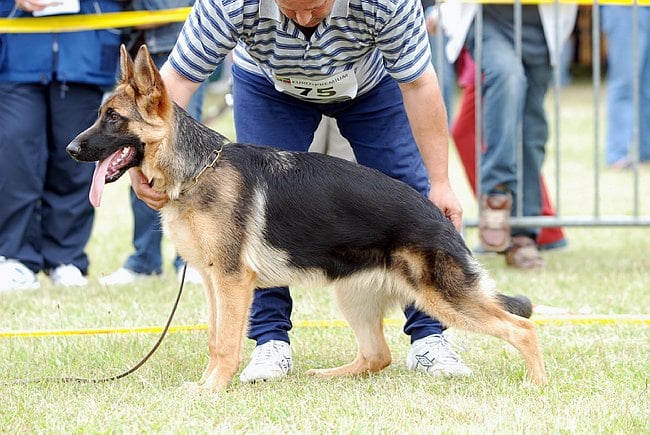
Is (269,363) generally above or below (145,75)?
below

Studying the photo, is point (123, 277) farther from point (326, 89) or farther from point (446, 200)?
point (446, 200)

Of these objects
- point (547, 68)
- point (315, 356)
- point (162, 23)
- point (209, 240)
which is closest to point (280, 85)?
point (209, 240)

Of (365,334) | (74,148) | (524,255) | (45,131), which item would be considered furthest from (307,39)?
(524,255)

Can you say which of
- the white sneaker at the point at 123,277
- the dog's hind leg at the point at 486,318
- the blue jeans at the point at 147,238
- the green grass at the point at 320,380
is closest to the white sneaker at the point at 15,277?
the green grass at the point at 320,380

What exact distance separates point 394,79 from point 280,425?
1.69m

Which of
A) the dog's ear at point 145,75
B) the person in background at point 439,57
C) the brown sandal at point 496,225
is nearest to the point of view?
the dog's ear at point 145,75

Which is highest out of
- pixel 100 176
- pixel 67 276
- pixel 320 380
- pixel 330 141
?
pixel 100 176

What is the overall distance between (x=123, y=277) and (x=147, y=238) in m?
0.30

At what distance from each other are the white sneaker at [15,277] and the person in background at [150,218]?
0.46 m

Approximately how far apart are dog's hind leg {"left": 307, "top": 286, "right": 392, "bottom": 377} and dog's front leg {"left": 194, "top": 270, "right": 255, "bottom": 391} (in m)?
0.53

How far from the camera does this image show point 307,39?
4598 mm

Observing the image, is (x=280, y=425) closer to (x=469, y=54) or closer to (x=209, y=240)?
(x=209, y=240)

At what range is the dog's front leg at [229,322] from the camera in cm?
458

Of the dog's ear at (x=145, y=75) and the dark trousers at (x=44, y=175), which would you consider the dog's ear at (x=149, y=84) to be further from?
the dark trousers at (x=44, y=175)
